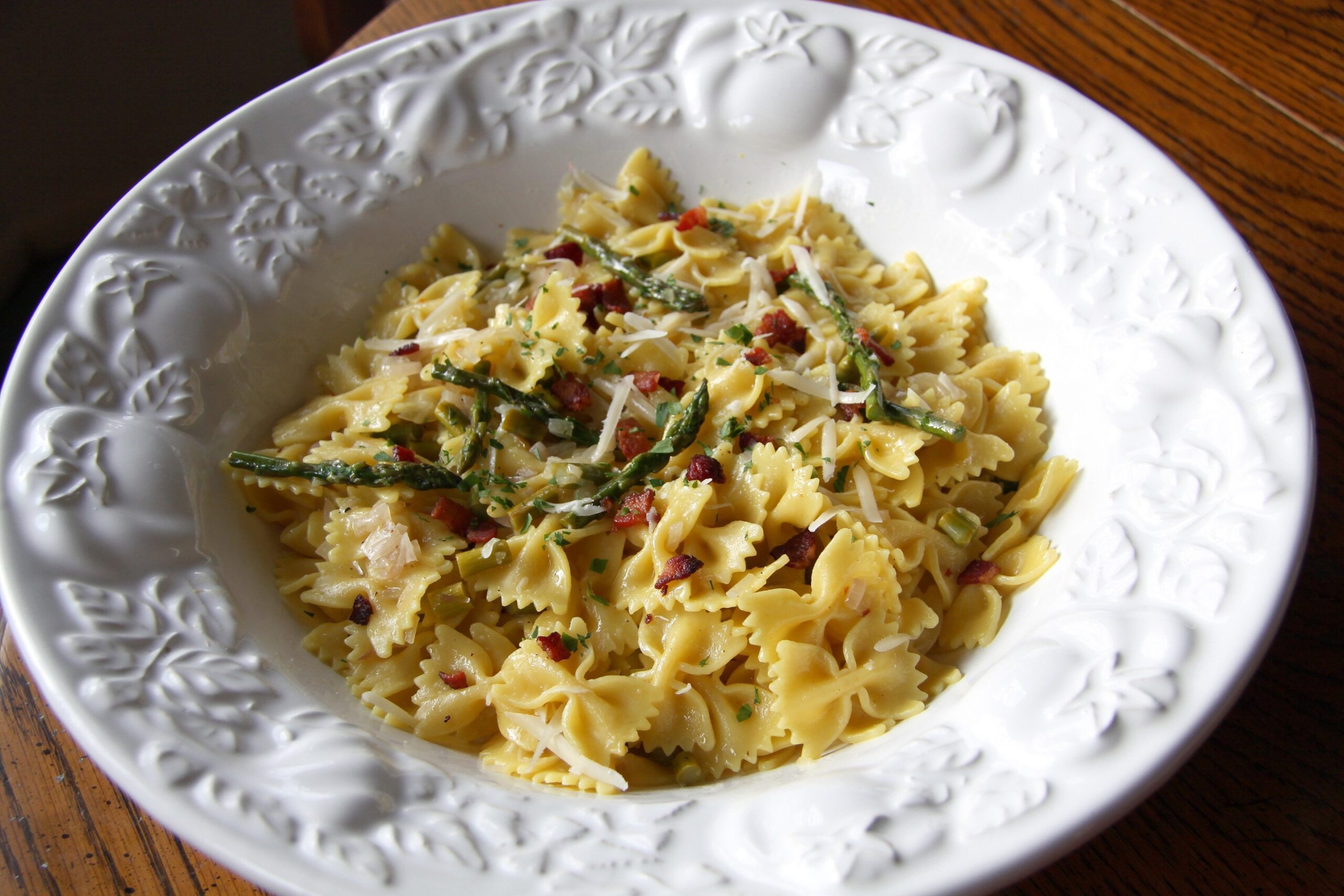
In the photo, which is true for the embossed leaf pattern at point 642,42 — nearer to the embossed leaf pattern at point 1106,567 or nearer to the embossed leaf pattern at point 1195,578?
the embossed leaf pattern at point 1106,567

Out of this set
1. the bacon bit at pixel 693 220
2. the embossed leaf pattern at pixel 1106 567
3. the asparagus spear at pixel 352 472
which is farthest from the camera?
the bacon bit at pixel 693 220

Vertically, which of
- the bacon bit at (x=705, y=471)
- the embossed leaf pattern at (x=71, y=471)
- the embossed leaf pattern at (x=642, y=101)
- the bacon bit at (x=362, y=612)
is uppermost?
the embossed leaf pattern at (x=642, y=101)

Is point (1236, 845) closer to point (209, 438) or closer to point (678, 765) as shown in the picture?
point (678, 765)

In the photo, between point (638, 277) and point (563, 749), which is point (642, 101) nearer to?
point (638, 277)

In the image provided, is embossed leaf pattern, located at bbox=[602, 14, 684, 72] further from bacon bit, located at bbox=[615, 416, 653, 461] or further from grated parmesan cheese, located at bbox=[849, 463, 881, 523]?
grated parmesan cheese, located at bbox=[849, 463, 881, 523]

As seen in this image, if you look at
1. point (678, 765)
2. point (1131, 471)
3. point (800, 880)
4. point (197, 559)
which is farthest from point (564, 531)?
point (1131, 471)

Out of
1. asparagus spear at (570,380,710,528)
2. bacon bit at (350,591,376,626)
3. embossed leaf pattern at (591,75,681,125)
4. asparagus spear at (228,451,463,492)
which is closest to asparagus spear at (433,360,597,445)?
asparagus spear at (570,380,710,528)

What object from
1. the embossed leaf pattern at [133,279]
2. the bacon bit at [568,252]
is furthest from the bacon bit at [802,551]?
the embossed leaf pattern at [133,279]
